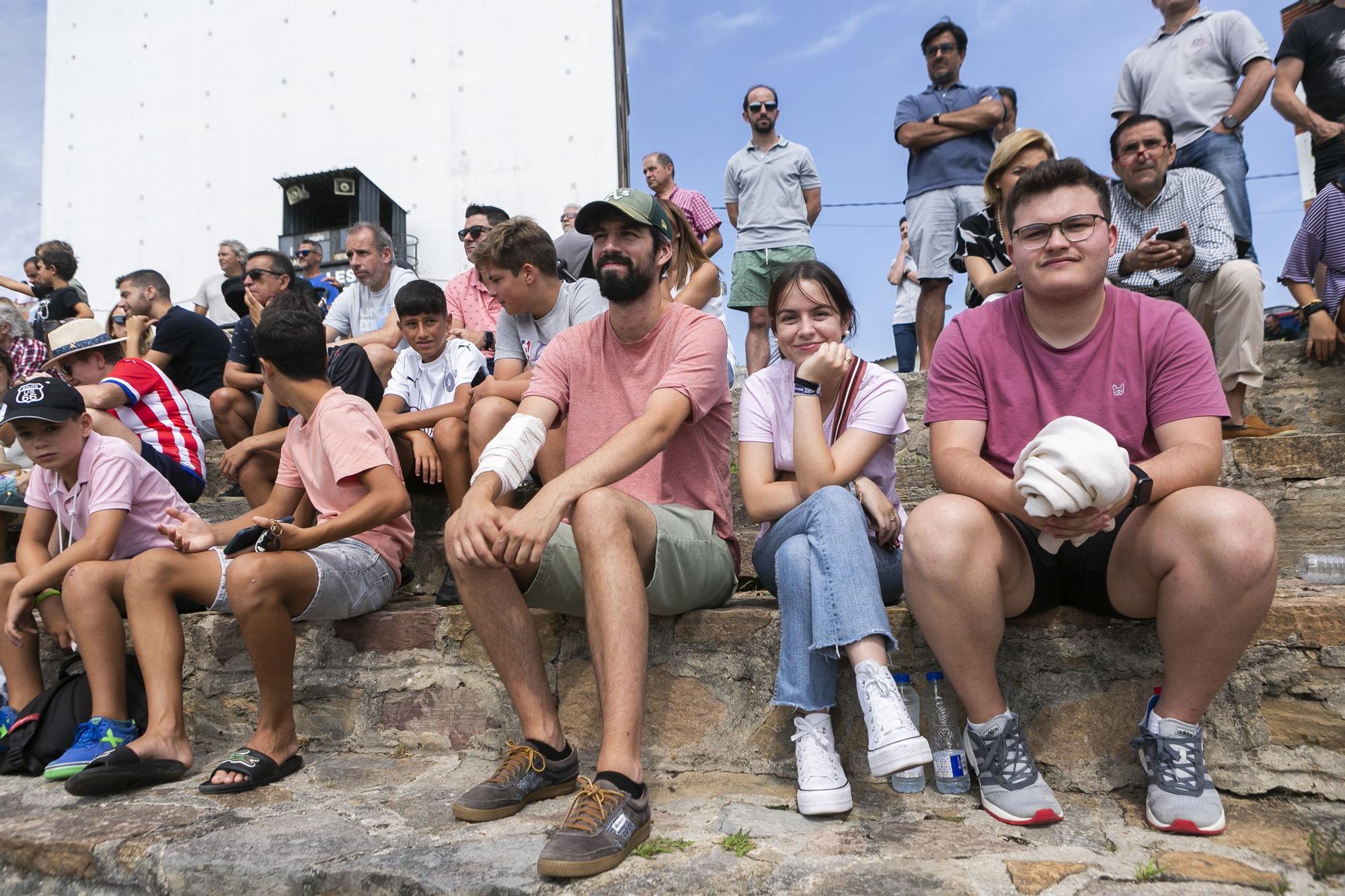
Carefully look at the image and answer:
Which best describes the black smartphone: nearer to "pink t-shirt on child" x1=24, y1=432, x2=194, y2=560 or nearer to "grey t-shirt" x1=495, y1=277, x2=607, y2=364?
"pink t-shirt on child" x1=24, y1=432, x2=194, y2=560

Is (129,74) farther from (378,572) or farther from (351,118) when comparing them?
(378,572)

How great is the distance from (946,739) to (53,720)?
2478 mm

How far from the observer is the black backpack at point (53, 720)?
8.52ft

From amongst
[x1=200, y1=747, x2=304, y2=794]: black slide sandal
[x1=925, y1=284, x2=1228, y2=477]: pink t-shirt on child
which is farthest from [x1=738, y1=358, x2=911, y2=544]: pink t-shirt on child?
[x1=200, y1=747, x2=304, y2=794]: black slide sandal

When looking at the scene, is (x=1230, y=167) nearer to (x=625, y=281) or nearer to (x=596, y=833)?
(x=625, y=281)

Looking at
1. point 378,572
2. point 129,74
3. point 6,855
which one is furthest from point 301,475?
point 129,74

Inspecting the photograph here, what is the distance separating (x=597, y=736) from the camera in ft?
7.98

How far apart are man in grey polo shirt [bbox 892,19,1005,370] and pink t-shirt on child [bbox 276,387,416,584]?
2.98 m

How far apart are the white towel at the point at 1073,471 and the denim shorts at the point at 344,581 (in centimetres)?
186

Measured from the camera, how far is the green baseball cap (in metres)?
2.50

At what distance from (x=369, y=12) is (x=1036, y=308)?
13.3 metres

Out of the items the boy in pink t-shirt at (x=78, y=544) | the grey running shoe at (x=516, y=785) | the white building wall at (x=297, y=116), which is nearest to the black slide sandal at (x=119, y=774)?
the boy in pink t-shirt at (x=78, y=544)

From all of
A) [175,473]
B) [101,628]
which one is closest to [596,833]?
[101,628]

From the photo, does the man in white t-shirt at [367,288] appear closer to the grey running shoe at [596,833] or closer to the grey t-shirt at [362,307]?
the grey t-shirt at [362,307]
